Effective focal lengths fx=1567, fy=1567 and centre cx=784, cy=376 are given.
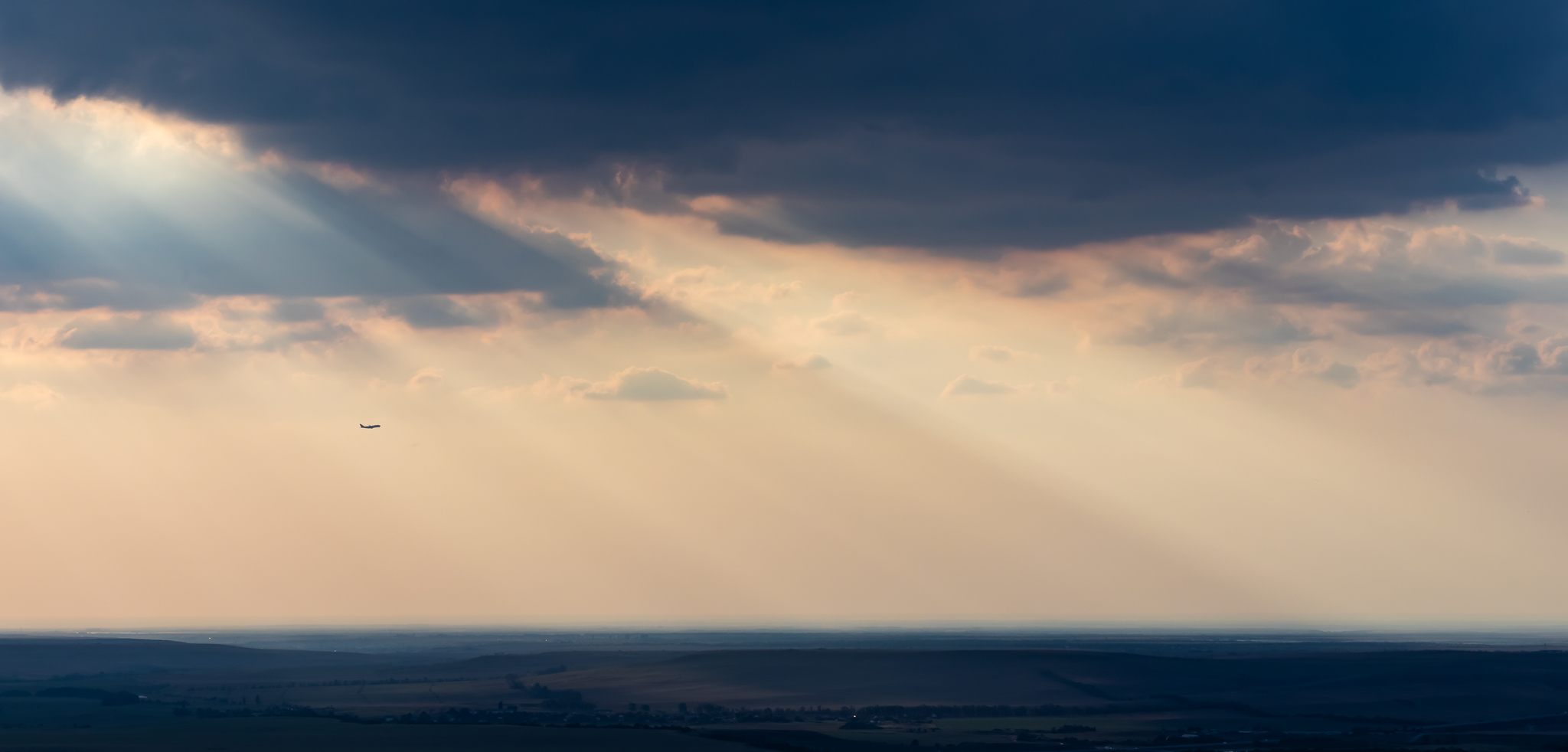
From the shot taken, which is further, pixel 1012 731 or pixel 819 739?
pixel 1012 731

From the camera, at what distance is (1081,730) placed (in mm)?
192375

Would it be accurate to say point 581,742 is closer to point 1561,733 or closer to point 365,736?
point 365,736

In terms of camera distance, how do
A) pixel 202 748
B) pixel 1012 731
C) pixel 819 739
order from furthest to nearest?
1. pixel 1012 731
2. pixel 819 739
3. pixel 202 748

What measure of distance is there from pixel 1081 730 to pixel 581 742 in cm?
6289

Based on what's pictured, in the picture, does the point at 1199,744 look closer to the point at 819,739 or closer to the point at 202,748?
the point at 819,739

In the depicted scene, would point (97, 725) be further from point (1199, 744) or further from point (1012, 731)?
point (1199, 744)

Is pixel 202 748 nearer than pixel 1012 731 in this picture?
Yes

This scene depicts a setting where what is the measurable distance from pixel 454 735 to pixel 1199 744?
83.4 m

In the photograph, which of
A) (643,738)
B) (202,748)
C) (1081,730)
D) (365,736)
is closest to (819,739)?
(643,738)

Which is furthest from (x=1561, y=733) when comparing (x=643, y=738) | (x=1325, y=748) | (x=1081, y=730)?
(x=643, y=738)

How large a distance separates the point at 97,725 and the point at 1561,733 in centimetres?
18074

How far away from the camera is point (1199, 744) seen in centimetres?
17450

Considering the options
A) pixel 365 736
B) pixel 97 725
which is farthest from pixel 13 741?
pixel 365 736

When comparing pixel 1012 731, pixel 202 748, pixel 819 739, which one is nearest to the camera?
pixel 202 748
